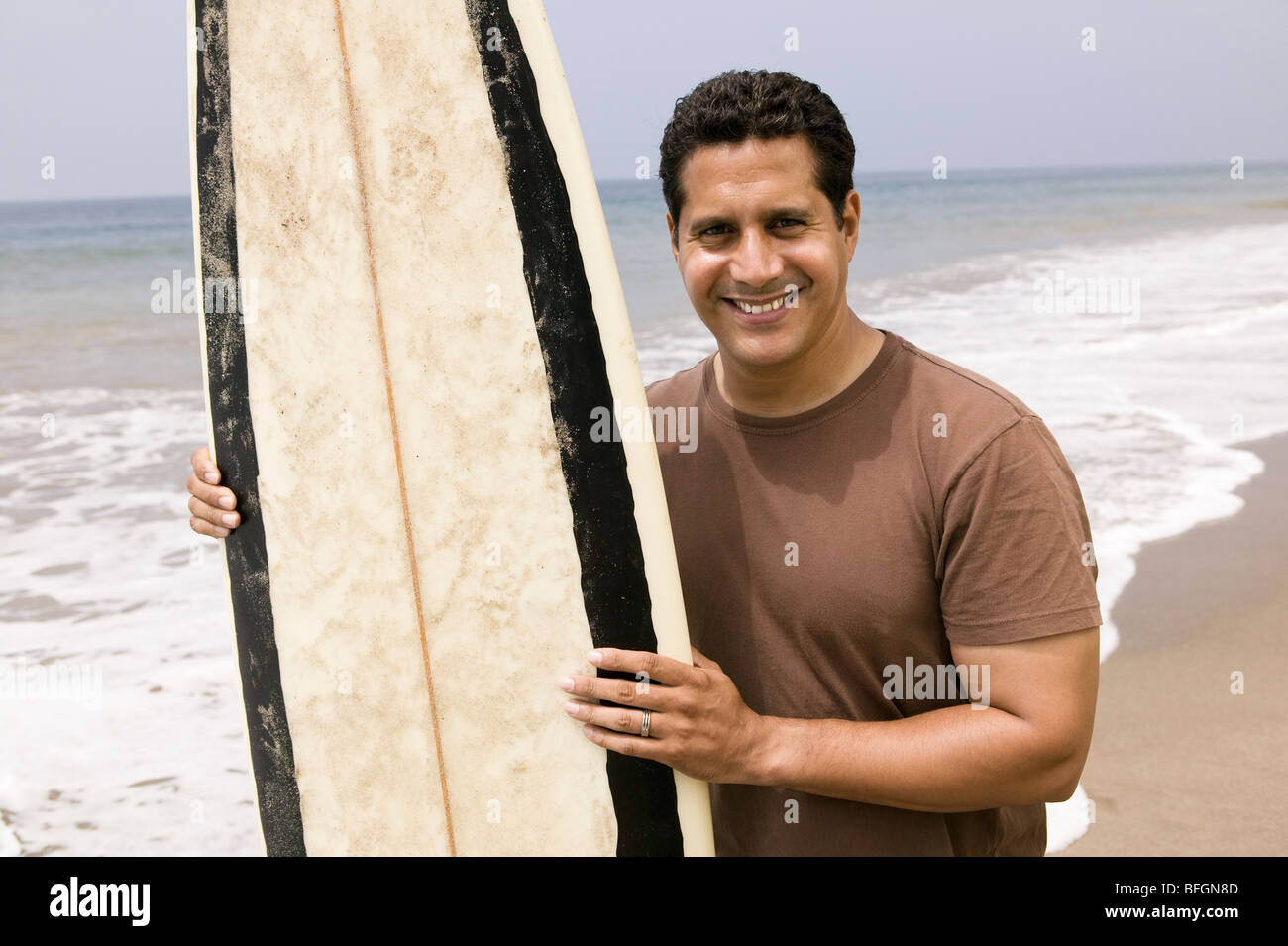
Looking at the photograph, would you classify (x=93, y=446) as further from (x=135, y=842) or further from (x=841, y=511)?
(x=841, y=511)

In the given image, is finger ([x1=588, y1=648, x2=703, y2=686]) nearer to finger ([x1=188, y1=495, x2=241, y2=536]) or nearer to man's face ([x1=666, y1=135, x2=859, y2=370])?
man's face ([x1=666, y1=135, x2=859, y2=370])

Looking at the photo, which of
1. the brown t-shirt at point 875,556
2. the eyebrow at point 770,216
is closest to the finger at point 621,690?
the brown t-shirt at point 875,556

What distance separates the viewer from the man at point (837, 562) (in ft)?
4.89

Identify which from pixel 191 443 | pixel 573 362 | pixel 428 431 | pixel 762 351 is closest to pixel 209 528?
pixel 428 431

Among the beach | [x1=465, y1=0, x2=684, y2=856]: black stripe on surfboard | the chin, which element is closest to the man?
the chin

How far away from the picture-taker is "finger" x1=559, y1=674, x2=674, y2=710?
1.62m

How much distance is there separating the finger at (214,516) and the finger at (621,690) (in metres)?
0.71

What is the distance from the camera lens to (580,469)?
6.15 ft

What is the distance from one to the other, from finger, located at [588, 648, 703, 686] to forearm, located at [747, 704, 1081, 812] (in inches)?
5.4

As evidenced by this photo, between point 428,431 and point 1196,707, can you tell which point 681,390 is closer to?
point 428,431

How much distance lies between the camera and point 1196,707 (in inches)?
142

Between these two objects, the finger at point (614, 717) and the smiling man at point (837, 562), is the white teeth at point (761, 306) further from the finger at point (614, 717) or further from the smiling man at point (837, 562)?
the finger at point (614, 717)

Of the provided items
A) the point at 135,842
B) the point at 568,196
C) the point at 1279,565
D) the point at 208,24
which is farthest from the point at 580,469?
the point at 1279,565

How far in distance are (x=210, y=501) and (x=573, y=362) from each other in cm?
76
